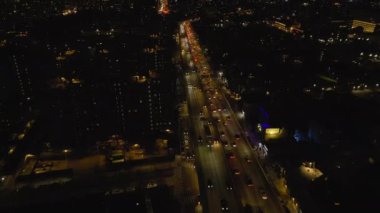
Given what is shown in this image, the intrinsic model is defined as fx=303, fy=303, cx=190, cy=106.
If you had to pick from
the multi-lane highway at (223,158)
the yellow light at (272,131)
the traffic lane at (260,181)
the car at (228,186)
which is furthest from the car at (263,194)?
the yellow light at (272,131)

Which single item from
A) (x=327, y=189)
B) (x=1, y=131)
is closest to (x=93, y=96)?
(x=1, y=131)

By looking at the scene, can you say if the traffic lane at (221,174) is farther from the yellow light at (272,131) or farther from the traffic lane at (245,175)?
the yellow light at (272,131)

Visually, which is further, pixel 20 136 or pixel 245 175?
pixel 20 136

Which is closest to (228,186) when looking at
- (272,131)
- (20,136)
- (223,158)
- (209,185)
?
(209,185)

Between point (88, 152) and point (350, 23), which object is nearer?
point (88, 152)

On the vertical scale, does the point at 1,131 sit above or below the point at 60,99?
below

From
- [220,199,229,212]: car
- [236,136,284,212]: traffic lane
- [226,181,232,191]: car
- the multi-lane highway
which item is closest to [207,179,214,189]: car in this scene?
the multi-lane highway

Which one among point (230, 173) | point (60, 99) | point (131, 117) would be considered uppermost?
point (60, 99)

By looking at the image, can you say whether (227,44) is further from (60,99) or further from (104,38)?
(60,99)

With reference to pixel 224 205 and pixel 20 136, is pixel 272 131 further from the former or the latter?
pixel 20 136
